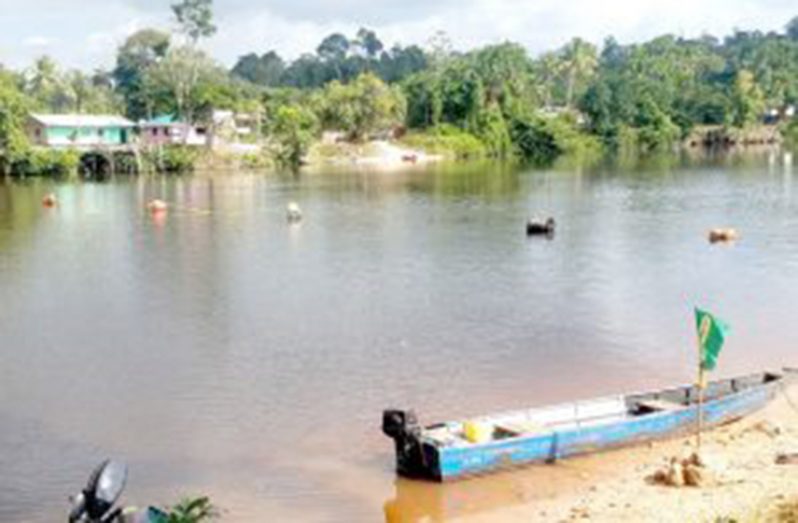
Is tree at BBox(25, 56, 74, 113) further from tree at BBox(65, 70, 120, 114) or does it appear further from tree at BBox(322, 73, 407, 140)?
tree at BBox(322, 73, 407, 140)

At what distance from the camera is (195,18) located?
321 feet

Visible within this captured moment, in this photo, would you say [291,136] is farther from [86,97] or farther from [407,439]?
[407,439]

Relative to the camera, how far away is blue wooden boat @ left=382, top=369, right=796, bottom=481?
56.6ft

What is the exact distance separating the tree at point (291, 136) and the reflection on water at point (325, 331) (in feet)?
123

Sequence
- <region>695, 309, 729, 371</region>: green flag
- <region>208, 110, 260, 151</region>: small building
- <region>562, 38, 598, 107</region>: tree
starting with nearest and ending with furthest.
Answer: <region>695, 309, 729, 371</region>: green flag
<region>208, 110, 260, 151</region>: small building
<region>562, 38, 598, 107</region>: tree

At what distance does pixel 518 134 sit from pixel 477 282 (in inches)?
3369

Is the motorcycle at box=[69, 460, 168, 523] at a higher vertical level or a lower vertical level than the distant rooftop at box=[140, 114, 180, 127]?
lower

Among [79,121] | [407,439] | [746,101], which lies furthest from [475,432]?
[746,101]

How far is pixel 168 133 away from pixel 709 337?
281 feet

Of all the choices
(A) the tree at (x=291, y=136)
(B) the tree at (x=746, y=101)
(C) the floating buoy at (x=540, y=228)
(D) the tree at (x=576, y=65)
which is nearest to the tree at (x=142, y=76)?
(A) the tree at (x=291, y=136)

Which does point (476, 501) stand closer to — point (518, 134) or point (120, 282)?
point (120, 282)

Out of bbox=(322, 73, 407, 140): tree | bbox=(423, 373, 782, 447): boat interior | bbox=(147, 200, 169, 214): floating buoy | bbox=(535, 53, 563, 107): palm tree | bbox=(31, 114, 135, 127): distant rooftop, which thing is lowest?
bbox=(423, 373, 782, 447): boat interior

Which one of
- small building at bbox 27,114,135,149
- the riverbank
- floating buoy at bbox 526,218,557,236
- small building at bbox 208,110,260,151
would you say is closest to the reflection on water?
floating buoy at bbox 526,218,557,236

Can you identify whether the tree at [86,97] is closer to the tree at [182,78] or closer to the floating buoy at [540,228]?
the tree at [182,78]
